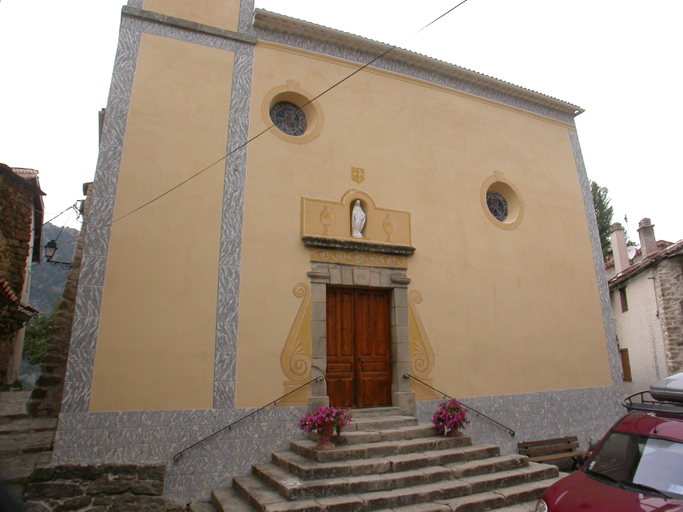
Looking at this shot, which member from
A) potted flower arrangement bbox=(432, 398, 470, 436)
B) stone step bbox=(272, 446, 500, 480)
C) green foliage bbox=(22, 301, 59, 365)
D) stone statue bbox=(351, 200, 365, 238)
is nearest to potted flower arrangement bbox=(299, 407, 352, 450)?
stone step bbox=(272, 446, 500, 480)

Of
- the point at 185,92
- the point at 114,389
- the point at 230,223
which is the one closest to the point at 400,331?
the point at 230,223

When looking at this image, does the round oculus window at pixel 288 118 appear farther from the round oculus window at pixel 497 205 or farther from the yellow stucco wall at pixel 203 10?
the round oculus window at pixel 497 205

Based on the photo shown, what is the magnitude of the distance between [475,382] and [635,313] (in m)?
10.3

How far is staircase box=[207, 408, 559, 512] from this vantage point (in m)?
4.94

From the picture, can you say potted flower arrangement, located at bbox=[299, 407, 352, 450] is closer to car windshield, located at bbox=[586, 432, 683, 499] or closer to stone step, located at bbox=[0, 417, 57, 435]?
car windshield, located at bbox=[586, 432, 683, 499]

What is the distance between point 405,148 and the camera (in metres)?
8.57

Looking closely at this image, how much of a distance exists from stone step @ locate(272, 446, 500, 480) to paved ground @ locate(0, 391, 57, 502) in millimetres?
3012

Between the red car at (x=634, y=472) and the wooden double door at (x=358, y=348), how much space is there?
11.8 feet

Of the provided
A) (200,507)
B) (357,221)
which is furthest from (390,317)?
(200,507)

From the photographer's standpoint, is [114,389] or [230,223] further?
[230,223]

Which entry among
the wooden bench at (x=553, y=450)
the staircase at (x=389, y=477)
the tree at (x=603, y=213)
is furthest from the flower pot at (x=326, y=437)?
the tree at (x=603, y=213)

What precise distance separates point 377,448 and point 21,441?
5.48 metres

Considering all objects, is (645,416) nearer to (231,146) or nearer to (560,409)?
(560,409)

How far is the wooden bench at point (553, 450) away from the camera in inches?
319
